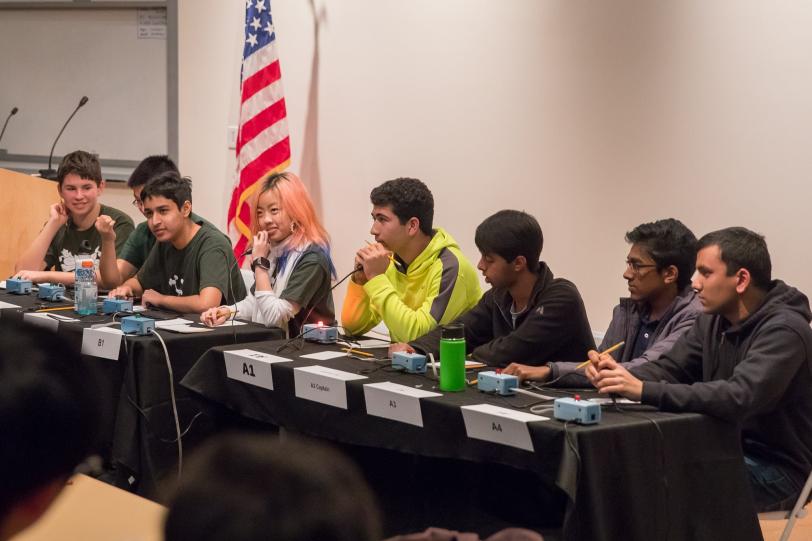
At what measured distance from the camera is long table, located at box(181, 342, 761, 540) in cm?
232

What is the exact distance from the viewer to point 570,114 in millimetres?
4461

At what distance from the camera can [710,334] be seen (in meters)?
2.83

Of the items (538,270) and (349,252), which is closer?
(538,270)

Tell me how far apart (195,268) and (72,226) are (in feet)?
3.23

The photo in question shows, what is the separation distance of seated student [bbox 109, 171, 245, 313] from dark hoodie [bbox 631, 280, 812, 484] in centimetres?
189

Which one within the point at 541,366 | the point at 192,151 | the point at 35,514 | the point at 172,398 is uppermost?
the point at 192,151

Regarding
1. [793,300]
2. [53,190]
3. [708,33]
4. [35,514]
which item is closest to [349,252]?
[53,190]

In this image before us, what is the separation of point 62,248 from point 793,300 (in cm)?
341

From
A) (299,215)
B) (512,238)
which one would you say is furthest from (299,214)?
(512,238)

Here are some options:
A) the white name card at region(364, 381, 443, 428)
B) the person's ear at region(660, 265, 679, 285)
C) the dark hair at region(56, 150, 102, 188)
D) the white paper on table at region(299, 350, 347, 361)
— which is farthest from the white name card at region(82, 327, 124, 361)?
the person's ear at region(660, 265, 679, 285)

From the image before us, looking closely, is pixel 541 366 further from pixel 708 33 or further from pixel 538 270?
pixel 708 33

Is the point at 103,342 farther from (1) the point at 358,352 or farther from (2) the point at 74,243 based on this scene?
(2) the point at 74,243

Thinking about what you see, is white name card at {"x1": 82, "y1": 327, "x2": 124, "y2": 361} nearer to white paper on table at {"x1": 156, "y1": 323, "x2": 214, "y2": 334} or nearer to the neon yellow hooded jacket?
white paper on table at {"x1": 156, "y1": 323, "x2": 214, "y2": 334}

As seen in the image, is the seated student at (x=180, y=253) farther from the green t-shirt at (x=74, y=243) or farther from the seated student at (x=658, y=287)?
the seated student at (x=658, y=287)
